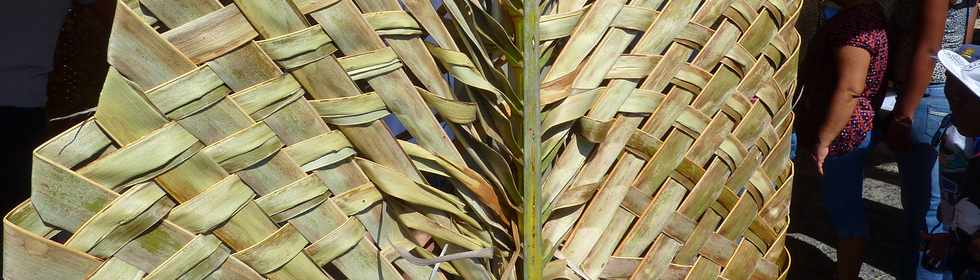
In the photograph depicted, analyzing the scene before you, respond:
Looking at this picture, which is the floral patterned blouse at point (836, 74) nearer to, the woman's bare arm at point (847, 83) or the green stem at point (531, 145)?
the woman's bare arm at point (847, 83)

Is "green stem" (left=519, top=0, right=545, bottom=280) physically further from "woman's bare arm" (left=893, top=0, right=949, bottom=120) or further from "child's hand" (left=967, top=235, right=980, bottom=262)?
"woman's bare arm" (left=893, top=0, right=949, bottom=120)

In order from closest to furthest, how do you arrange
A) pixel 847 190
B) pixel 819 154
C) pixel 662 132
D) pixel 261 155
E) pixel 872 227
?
1. pixel 261 155
2. pixel 662 132
3. pixel 819 154
4. pixel 847 190
5. pixel 872 227

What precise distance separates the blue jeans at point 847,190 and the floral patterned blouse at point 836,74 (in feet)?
0.19

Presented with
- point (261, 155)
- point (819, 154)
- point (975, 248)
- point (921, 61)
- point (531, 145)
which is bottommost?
point (261, 155)

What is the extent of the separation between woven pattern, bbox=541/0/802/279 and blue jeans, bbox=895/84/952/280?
1732mm

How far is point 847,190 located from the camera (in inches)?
119

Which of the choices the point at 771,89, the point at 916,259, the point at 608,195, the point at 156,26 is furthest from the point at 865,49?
the point at 156,26

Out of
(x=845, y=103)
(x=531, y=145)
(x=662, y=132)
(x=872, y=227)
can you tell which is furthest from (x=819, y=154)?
(x=531, y=145)

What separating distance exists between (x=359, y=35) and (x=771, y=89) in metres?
0.65

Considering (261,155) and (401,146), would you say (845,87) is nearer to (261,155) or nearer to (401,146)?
(401,146)

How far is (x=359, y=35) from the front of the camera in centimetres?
85

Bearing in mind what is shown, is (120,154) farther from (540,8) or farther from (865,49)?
(865,49)

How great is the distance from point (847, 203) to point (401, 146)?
8.27 feet

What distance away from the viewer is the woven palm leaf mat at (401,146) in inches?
30.1
